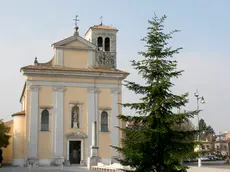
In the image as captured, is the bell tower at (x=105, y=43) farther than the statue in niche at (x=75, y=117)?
Yes

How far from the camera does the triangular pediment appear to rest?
3771cm

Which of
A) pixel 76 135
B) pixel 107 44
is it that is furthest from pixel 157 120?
pixel 107 44

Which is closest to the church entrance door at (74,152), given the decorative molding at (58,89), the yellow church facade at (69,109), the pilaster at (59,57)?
the yellow church facade at (69,109)

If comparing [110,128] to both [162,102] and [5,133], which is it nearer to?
[5,133]

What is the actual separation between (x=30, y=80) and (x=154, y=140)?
25271mm

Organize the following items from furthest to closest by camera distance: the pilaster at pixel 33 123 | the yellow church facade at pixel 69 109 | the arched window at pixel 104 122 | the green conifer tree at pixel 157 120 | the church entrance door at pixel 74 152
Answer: the arched window at pixel 104 122
the church entrance door at pixel 74 152
the yellow church facade at pixel 69 109
the pilaster at pixel 33 123
the green conifer tree at pixel 157 120

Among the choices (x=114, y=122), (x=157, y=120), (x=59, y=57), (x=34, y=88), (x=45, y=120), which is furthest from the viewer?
(x=114, y=122)

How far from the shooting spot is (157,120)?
13047 millimetres

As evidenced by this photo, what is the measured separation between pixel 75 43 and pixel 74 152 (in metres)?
10.8

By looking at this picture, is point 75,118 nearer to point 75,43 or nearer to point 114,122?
point 114,122

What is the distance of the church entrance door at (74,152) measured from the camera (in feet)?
120

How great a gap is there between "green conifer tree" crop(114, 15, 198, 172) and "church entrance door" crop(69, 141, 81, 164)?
2389 cm

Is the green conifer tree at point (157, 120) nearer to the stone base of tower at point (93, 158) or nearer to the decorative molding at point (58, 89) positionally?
the stone base of tower at point (93, 158)

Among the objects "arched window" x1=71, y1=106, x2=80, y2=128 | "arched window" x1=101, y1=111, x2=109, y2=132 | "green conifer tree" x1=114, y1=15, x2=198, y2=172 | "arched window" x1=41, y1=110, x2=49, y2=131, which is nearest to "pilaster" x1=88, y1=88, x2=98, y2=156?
"arched window" x1=101, y1=111, x2=109, y2=132
